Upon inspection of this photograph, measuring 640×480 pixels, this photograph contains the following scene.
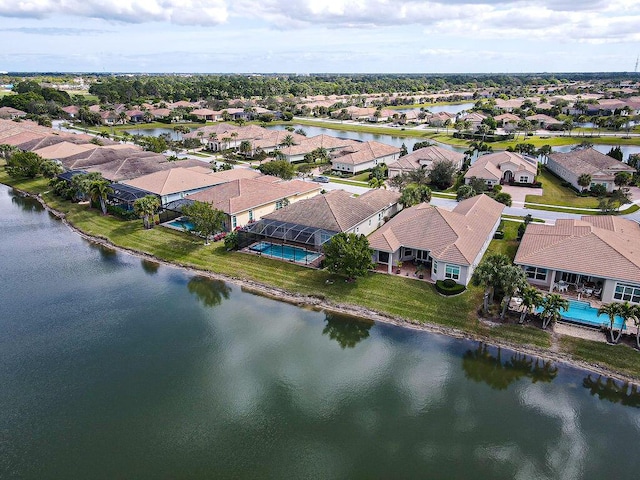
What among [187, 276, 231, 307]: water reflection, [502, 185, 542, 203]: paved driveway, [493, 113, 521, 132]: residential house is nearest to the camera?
[187, 276, 231, 307]: water reflection

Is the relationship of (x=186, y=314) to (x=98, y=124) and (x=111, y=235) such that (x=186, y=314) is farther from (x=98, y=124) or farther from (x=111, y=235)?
(x=98, y=124)

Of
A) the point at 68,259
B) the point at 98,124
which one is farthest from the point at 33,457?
the point at 98,124

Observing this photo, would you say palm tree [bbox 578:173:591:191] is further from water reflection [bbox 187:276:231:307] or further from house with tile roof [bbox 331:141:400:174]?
water reflection [bbox 187:276:231:307]

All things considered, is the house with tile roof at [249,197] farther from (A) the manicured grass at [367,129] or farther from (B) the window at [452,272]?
(A) the manicured grass at [367,129]

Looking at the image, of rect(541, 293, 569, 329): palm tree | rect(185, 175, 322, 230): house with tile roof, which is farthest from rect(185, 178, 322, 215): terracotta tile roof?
rect(541, 293, 569, 329): palm tree

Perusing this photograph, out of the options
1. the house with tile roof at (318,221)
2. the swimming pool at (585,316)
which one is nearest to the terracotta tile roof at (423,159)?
the house with tile roof at (318,221)

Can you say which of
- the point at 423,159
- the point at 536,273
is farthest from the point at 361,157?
the point at 536,273

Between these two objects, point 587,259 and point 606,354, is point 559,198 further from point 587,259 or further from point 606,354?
point 606,354
